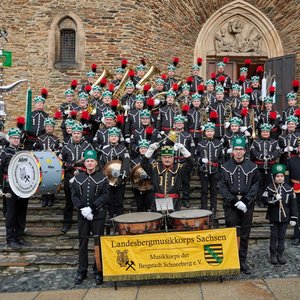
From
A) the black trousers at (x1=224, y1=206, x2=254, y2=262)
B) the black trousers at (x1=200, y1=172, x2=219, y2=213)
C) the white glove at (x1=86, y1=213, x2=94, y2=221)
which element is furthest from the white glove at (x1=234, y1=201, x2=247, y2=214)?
the white glove at (x1=86, y1=213, x2=94, y2=221)

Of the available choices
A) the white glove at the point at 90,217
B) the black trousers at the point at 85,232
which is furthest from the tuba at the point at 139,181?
the white glove at the point at 90,217

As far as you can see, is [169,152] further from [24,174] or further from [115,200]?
[24,174]

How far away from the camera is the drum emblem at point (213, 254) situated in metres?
5.62

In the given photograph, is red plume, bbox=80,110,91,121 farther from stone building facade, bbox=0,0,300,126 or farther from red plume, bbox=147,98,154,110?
stone building facade, bbox=0,0,300,126

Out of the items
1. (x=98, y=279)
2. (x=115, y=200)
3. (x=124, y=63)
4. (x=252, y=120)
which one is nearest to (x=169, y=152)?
(x=115, y=200)

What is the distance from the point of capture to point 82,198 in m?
6.00

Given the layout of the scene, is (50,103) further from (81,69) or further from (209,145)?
(209,145)

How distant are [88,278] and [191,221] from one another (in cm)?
186

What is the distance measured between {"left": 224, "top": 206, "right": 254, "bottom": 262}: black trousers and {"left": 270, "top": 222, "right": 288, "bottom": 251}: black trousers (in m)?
0.52

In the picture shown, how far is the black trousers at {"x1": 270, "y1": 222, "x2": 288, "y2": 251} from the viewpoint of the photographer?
6.38 metres

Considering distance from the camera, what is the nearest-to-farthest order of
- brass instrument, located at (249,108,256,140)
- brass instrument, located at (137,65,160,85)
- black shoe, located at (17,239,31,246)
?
black shoe, located at (17,239,31,246) → brass instrument, located at (249,108,256,140) → brass instrument, located at (137,65,160,85)

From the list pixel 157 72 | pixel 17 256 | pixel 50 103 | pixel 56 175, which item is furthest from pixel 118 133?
pixel 50 103

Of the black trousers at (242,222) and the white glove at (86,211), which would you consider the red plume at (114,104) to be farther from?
the black trousers at (242,222)

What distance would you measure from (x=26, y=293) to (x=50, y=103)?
30.7 ft
